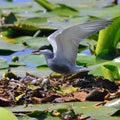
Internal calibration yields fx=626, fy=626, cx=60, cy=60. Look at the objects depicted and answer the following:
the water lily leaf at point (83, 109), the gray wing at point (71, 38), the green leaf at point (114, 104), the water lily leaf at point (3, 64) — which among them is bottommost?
the water lily leaf at point (3, 64)

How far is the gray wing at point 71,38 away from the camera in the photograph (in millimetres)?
6062

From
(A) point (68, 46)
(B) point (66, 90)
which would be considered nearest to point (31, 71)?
(A) point (68, 46)

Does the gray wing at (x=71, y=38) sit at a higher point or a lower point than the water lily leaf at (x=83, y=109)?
higher

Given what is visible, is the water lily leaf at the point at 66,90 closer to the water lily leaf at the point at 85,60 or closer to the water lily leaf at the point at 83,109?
the water lily leaf at the point at 83,109

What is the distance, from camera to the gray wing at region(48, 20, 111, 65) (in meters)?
6.06

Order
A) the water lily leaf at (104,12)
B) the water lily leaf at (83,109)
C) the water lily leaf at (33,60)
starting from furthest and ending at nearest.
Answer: the water lily leaf at (104,12) → the water lily leaf at (33,60) → the water lily leaf at (83,109)

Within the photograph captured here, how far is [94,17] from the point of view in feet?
28.2

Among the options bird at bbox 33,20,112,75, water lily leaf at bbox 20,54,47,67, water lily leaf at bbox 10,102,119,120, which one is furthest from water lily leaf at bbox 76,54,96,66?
water lily leaf at bbox 10,102,119,120

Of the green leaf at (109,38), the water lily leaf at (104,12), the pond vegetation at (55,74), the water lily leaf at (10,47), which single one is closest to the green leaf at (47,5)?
the pond vegetation at (55,74)

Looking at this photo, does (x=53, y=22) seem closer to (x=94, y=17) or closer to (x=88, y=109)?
(x=94, y=17)

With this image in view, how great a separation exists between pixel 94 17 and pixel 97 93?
11.4 ft

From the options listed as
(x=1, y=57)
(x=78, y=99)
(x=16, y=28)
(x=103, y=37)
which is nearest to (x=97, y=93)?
(x=78, y=99)

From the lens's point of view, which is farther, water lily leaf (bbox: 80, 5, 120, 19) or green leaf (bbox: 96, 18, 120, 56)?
water lily leaf (bbox: 80, 5, 120, 19)

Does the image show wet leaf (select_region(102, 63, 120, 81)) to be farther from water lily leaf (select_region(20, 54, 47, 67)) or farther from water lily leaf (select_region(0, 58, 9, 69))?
water lily leaf (select_region(0, 58, 9, 69))
